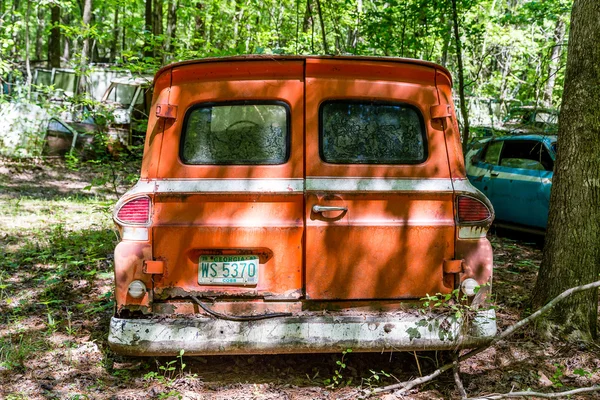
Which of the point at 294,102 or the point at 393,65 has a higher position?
the point at 393,65

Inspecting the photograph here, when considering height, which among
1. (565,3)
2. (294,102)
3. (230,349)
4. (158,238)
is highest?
(565,3)

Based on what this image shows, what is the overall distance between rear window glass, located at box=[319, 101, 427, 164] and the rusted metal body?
2 centimetres

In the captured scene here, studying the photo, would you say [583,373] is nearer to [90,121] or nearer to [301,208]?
[301,208]

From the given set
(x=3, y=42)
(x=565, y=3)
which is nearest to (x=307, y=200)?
(x=565, y=3)

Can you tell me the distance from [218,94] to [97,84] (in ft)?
60.2

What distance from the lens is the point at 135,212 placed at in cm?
343

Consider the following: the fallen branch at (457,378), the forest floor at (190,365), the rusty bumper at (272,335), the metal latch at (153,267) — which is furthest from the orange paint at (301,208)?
the forest floor at (190,365)

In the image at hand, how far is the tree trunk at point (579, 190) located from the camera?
4059mm

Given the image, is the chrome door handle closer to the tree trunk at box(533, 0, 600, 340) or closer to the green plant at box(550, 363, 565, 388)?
the green plant at box(550, 363, 565, 388)

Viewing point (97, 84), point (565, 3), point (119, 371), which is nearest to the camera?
point (119, 371)

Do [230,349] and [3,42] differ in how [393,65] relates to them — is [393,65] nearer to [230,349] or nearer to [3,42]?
[230,349]

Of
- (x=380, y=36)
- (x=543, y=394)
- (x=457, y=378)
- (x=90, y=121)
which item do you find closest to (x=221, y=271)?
(x=457, y=378)

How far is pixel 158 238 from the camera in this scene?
3430 mm

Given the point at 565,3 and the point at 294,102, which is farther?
the point at 565,3
